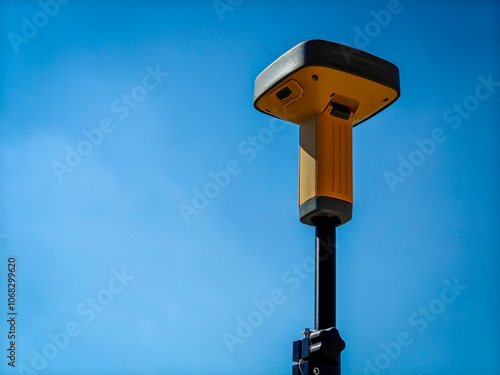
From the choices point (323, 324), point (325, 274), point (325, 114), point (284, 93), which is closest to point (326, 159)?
point (325, 114)

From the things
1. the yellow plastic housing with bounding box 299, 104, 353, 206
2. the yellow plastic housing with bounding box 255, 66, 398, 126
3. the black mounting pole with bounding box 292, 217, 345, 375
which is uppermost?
the yellow plastic housing with bounding box 255, 66, 398, 126

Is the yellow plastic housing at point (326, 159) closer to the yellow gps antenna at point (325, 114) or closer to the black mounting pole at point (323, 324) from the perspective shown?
the yellow gps antenna at point (325, 114)

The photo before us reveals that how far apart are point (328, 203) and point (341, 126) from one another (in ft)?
1.57

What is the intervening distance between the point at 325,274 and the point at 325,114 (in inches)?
34.0

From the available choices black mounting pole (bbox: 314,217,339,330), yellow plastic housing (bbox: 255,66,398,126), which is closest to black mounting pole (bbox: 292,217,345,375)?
black mounting pole (bbox: 314,217,339,330)

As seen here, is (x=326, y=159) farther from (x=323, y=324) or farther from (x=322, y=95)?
(x=323, y=324)

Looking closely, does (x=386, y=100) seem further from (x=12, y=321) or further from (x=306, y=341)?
(x=12, y=321)

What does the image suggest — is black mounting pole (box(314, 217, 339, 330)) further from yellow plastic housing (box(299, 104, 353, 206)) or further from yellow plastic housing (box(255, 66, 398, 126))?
yellow plastic housing (box(255, 66, 398, 126))

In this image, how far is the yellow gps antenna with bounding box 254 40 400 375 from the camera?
343 cm

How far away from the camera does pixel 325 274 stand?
11.2ft

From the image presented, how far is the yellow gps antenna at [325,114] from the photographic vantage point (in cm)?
343

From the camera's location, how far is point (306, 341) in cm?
325

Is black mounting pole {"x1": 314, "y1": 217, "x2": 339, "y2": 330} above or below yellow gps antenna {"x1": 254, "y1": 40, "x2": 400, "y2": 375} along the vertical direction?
below

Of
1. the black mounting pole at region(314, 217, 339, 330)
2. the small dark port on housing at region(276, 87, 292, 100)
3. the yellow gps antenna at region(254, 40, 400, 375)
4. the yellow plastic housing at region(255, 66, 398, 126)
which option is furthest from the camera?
the small dark port on housing at region(276, 87, 292, 100)
